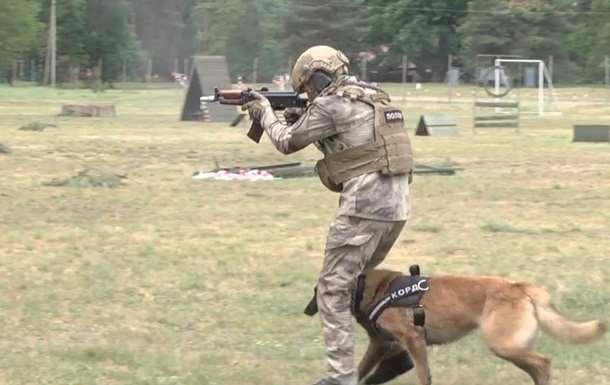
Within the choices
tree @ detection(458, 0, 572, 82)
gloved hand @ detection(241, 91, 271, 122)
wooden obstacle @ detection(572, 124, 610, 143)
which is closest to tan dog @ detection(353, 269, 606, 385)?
gloved hand @ detection(241, 91, 271, 122)

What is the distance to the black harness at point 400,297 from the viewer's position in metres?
6.02

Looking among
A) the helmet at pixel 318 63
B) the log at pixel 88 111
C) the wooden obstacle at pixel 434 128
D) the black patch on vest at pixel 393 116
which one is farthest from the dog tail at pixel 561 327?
the log at pixel 88 111

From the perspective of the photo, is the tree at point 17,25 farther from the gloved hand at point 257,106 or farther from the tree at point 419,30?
the tree at point 419,30

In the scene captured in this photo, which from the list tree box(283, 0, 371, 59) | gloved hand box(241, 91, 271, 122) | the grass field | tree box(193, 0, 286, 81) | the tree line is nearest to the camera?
gloved hand box(241, 91, 271, 122)

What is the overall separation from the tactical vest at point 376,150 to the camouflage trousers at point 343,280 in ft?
0.84

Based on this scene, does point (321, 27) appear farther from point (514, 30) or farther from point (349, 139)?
point (349, 139)

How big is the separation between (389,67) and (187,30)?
26.1 meters

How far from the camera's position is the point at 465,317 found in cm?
594

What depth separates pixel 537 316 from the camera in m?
5.86

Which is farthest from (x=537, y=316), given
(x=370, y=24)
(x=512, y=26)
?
(x=370, y=24)

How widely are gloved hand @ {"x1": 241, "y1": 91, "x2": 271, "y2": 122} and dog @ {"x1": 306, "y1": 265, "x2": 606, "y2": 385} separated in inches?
40.2

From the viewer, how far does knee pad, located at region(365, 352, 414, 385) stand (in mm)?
6527

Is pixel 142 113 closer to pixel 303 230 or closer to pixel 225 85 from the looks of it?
pixel 225 85

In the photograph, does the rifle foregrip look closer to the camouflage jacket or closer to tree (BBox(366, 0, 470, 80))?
the camouflage jacket
